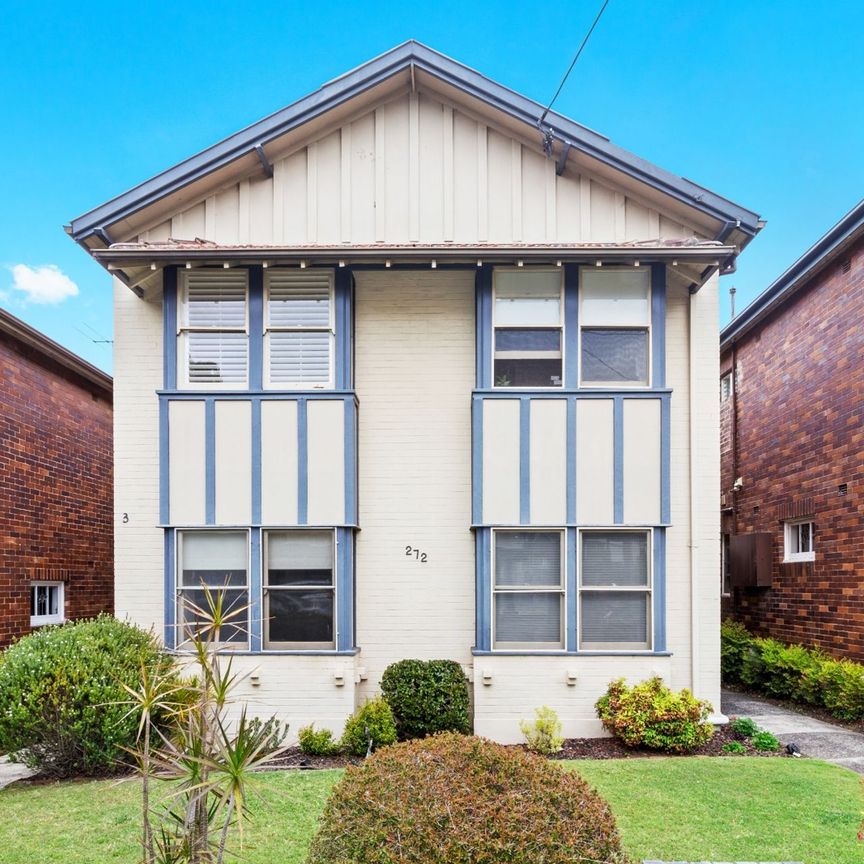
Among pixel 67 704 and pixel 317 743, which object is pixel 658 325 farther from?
pixel 67 704

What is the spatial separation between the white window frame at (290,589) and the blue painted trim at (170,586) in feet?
3.70

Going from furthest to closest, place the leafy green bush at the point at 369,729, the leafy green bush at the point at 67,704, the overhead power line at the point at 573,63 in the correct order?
1. the leafy green bush at the point at 369,729
2. the overhead power line at the point at 573,63
3. the leafy green bush at the point at 67,704

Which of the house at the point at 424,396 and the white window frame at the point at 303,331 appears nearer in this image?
the house at the point at 424,396

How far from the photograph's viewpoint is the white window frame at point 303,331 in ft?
30.5

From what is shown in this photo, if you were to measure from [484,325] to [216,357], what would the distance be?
3.53 meters

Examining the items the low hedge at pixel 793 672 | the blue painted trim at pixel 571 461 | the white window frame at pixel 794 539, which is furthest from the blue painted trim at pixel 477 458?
the white window frame at pixel 794 539

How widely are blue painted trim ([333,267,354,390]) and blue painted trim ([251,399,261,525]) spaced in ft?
3.54

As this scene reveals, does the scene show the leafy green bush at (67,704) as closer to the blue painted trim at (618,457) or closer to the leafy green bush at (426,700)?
the leafy green bush at (426,700)

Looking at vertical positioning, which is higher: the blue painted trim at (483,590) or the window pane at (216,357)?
the window pane at (216,357)

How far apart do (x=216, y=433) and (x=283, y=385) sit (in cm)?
104

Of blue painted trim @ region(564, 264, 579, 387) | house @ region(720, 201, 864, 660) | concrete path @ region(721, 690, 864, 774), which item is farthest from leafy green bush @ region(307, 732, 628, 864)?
house @ region(720, 201, 864, 660)

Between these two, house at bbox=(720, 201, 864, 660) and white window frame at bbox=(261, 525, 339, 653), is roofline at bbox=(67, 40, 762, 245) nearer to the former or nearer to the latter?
house at bbox=(720, 201, 864, 660)

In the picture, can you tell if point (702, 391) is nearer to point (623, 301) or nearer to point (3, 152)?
point (623, 301)

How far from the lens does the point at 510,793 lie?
145 inches
